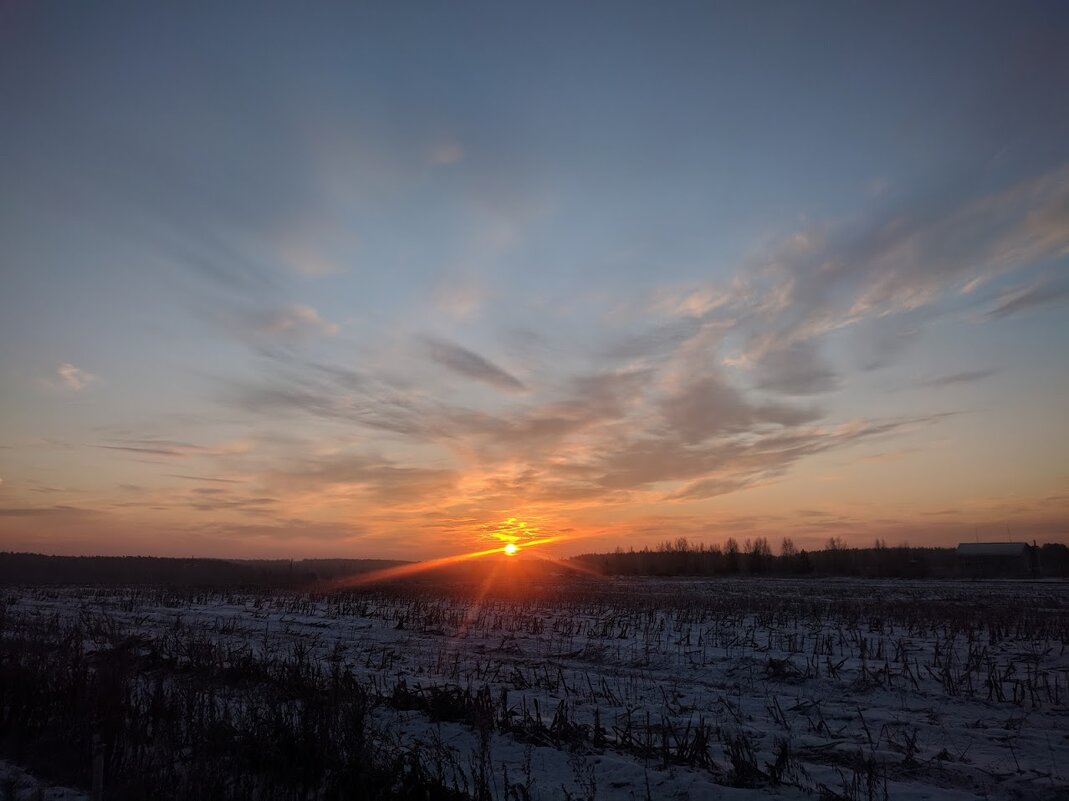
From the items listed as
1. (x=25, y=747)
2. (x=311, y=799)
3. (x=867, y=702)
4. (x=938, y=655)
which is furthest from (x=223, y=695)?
(x=938, y=655)

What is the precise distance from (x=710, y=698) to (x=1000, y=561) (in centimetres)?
10884

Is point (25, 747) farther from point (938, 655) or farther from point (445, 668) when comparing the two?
point (938, 655)

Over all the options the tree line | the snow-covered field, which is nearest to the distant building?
the tree line

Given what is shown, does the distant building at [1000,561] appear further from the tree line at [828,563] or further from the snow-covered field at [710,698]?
the snow-covered field at [710,698]

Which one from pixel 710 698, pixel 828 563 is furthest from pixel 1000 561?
pixel 710 698

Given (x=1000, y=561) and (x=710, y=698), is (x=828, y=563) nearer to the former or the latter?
(x=1000, y=561)

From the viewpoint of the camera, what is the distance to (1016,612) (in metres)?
27.3

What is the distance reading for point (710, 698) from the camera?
12.1 m

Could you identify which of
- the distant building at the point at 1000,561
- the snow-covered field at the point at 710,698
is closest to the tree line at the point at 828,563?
the distant building at the point at 1000,561

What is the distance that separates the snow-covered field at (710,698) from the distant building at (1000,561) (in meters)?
81.9

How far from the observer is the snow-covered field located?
777cm

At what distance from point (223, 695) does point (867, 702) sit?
11.7 metres

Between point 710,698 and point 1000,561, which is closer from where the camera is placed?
point 710,698

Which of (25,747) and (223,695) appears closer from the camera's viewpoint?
(25,747)
